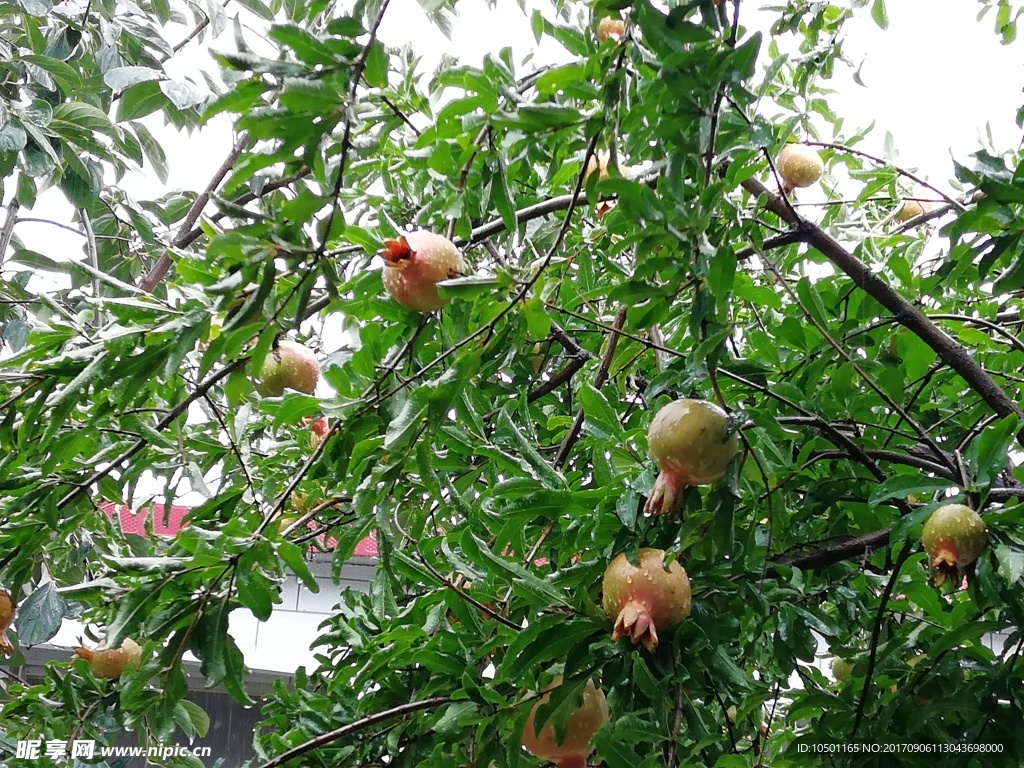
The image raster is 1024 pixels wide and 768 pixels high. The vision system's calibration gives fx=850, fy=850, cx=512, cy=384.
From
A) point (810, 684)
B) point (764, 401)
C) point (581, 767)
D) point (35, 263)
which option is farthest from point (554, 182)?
point (35, 263)

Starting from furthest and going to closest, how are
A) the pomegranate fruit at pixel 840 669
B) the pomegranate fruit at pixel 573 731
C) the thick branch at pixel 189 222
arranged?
the thick branch at pixel 189 222 → the pomegranate fruit at pixel 840 669 → the pomegranate fruit at pixel 573 731

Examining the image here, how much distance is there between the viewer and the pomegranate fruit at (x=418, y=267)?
676 mm

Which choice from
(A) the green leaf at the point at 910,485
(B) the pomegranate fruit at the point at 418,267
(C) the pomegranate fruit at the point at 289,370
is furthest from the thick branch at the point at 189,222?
(A) the green leaf at the point at 910,485

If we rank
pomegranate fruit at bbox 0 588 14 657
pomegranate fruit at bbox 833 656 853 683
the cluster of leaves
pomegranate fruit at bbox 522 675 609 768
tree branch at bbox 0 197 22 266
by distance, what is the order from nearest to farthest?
the cluster of leaves, pomegranate fruit at bbox 522 675 609 768, pomegranate fruit at bbox 833 656 853 683, pomegranate fruit at bbox 0 588 14 657, tree branch at bbox 0 197 22 266

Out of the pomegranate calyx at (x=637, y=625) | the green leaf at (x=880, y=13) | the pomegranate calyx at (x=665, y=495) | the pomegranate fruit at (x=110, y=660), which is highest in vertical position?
the green leaf at (x=880, y=13)

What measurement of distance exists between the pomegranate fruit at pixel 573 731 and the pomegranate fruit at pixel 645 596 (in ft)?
0.37

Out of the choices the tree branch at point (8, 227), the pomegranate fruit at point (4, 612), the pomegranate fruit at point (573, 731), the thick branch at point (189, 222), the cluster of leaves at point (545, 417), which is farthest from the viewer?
the tree branch at point (8, 227)

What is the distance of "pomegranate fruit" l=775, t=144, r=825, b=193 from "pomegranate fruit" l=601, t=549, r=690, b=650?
33.6 inches

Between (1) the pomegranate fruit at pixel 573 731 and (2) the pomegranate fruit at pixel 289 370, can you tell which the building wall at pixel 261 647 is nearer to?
(2) the pomegranate fruit at pixel 289 370

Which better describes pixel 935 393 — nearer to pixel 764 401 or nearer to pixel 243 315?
pixel 764 401

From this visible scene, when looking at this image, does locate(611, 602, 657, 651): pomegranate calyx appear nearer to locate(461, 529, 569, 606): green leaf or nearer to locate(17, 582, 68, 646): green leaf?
locate(461, 529, 569, 606): green leaf

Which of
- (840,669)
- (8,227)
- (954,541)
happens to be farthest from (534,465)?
(8,227)

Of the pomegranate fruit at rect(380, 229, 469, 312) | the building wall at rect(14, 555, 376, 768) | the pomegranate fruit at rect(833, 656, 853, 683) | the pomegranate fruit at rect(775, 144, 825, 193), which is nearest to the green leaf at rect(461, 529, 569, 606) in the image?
the pomegranate fruit at rect(380, 229, 469, 312)

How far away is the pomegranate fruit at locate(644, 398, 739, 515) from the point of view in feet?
2.07
